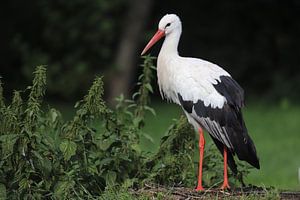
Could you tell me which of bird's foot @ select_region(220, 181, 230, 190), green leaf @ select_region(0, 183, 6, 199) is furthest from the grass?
green leaf @ select_region(0, 183, 6, 199)

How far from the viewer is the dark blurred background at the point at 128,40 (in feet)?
62.4

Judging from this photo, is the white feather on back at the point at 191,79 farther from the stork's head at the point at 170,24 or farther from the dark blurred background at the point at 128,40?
the dark blurred background at the point at 128,40

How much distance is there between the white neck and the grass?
3.12 meters

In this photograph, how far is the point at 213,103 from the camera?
24.2ft

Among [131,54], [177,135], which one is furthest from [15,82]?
[177,135]

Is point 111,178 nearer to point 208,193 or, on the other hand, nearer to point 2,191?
point 208,193

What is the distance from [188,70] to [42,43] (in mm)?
12301

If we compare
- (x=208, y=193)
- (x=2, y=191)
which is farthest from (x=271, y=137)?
(x=2, y=191)

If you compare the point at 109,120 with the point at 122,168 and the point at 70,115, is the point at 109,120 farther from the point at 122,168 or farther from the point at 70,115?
the point at 70,115

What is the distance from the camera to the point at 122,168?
24.6 feet

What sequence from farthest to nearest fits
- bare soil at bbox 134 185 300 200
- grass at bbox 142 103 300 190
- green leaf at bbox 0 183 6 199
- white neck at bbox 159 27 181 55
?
grass at bbox 142 103 300 190
white neck at bbox 159 27 181 55
bare soil at bbox 134 185 300 200
green leaf at bbox 0 183 6 199

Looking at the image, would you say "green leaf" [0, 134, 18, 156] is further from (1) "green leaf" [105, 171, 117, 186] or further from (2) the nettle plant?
(1) "green leaf" [105, 171, 117, 186]

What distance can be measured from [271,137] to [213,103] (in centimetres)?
877

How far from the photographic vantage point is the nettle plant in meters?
6.73
